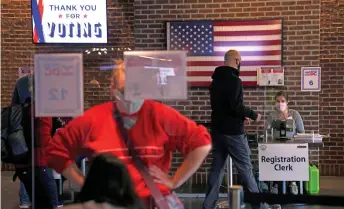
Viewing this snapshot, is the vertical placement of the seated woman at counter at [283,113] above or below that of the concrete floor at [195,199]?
above

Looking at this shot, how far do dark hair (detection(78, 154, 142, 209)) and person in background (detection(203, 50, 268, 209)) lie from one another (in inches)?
144

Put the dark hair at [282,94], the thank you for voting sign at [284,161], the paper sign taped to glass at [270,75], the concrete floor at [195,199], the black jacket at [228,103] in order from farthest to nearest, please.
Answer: the paper sign taped to glass at [270,75]
the dark hair at [282,94]
the concrete floor at [195,199]
the thank you for voting sign at [284,161]
the black jacket at [228,103]

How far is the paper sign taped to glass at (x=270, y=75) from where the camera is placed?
25.8ft

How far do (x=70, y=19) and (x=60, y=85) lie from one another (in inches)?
220

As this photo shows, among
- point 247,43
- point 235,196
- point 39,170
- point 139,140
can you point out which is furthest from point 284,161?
point 139,140

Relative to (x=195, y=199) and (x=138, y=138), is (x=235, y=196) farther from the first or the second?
(x=195, y=199)

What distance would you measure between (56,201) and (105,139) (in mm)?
2531

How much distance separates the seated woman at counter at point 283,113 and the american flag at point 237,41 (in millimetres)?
623

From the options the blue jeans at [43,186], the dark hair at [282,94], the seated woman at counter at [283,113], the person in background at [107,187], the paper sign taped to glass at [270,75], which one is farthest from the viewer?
the paper sign taped to glass at [270,75]

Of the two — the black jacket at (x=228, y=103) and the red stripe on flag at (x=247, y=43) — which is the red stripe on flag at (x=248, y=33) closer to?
the red stripe on flag at (x=247, y=43)

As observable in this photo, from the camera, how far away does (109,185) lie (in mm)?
2598

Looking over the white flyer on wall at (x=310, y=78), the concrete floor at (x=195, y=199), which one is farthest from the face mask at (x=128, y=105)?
the white flyer on wall at (x=310, y=78)

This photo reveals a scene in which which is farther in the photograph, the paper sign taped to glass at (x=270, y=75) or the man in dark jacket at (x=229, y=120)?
the paper sign taped to glass at (x=270, y=75)

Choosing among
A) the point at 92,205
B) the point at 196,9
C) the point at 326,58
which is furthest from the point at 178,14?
the point at 92,205
